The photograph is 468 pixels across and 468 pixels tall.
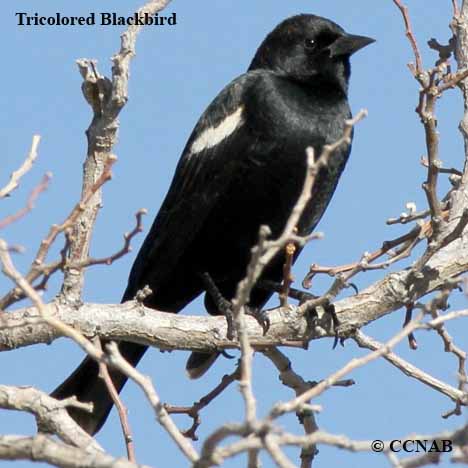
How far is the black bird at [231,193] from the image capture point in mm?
4477

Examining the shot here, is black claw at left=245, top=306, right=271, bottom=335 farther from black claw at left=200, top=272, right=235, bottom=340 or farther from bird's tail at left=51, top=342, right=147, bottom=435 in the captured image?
bird's tail at left=51, top=342, right=147, bottom=435

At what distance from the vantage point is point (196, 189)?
470cm

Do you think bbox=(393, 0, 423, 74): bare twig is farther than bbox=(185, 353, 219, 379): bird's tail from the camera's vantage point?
No

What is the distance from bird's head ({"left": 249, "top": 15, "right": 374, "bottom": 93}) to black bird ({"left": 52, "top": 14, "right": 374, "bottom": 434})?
0.06 m

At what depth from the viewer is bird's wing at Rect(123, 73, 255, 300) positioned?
15.1 feet

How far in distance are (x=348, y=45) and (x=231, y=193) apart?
0.99m

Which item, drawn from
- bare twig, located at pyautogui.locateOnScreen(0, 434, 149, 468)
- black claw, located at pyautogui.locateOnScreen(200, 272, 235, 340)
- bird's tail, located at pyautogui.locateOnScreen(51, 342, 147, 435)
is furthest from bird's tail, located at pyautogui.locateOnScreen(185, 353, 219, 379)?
bare twig, located at pyautogui.locateOnScreen(0, 434, 149, 468)

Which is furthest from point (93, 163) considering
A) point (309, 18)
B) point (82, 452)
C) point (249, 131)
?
point (309, 18)

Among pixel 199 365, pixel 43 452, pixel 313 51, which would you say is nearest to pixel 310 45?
pixel 313 51

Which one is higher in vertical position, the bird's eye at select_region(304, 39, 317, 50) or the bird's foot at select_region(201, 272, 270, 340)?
the bird's eye at select_region(304, 39, 317, 50)

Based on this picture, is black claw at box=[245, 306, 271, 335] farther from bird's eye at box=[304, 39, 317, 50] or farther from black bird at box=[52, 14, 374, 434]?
bird's eye at box=[304, 39, 317, 50]

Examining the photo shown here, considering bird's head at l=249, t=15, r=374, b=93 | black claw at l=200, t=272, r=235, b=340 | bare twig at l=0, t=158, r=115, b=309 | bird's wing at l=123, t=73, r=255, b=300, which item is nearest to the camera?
bare twig at l=0, t=158, r=115, b=309

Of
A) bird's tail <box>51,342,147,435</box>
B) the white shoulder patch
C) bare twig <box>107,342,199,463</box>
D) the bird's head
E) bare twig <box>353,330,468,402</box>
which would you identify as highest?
the bird's head

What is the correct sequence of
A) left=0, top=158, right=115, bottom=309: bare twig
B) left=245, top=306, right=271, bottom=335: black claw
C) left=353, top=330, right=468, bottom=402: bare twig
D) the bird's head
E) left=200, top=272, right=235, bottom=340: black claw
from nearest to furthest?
left=0, top=158, right=115, bottom=309: bare twig, left=353, top=330, right=468, bottom=402: bare twig, left=245, top=306, right=271, bottom=335: black claw, left=200, top=272, right=235, bottom=340: black claw, the bird's head
